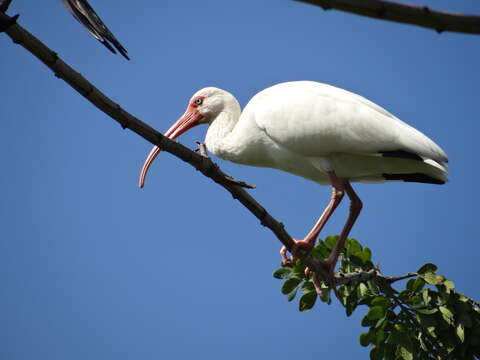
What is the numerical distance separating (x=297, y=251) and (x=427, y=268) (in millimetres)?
1225

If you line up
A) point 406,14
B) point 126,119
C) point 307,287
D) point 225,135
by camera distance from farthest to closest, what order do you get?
point 225,135, point 307,287, point 126,119, point 406,14

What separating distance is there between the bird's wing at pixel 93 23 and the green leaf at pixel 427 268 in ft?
10.9

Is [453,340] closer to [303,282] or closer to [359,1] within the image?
[303,282]

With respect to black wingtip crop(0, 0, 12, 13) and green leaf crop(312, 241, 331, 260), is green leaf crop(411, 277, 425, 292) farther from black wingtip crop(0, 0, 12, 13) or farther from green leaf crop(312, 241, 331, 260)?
black wingtip crop(0, 0, 12, 13)

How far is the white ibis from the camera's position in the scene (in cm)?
582

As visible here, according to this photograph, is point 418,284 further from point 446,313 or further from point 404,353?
point 404,353

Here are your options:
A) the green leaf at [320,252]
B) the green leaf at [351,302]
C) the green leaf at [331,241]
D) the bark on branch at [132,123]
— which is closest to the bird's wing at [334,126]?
the green leaf at [331,241]

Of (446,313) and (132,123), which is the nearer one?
(132,123)

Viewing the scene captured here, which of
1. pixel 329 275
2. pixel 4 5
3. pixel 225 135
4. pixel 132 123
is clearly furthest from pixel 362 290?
pixel 4 5

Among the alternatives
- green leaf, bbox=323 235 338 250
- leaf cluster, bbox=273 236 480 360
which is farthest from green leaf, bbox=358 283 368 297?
green leaf, bbox=323 235 338 250

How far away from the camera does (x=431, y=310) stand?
211 inches

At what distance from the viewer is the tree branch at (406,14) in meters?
1.91

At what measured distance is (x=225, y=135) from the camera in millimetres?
7238

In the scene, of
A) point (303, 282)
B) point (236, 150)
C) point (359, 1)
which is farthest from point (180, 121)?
point (359, 1)
